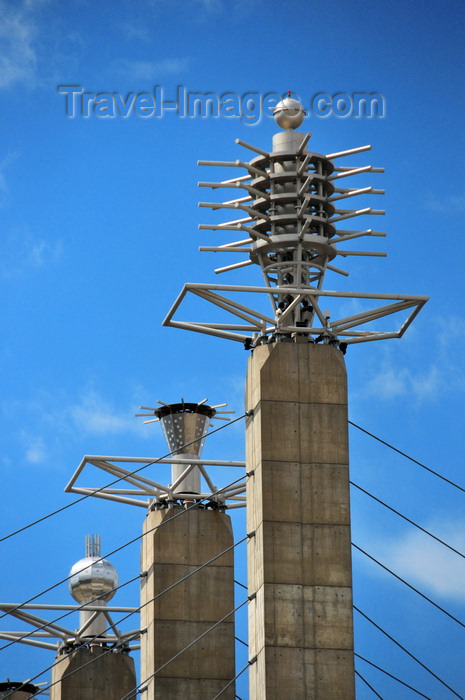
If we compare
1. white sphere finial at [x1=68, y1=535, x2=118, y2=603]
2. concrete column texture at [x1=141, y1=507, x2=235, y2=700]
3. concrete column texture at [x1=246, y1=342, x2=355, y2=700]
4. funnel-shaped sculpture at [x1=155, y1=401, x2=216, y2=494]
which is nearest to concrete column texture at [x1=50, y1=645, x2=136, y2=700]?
white sphere finial at [x1=68, y1=535, x2=118, y2=603]

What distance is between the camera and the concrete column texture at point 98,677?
7744cm

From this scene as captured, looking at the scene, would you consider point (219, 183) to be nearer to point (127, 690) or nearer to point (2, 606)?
point (2, 606)

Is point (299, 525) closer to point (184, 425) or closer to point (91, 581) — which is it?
point (184, 425)

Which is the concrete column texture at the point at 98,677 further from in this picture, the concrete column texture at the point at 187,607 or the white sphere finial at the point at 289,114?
the white sphere finial at the point at 289,114

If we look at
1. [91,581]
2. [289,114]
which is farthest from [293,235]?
[91,581]

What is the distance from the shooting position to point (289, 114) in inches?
2343

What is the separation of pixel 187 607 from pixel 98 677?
10.0 metres

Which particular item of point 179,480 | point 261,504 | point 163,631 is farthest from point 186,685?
point 261,504

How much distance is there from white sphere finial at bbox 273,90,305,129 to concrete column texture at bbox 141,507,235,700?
52.0 ft

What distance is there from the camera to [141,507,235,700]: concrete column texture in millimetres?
68062

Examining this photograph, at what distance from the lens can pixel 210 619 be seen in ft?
227

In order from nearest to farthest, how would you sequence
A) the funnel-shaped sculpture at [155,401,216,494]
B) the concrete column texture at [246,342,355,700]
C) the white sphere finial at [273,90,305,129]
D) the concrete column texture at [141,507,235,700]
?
the concrete column texture at [246,342,355,700] → the white sphere finial at [273,90,305,129] → the concrete column texture at [141,507,235,700] → the funnel-shaped sculpture at [155,401,216,494]

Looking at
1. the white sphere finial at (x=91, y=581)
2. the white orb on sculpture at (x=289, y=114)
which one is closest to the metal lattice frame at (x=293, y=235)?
the white orb on sculpture at (x=289, y=114)

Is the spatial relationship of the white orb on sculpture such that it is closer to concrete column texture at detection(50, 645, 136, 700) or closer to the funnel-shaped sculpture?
the funnel-shaped sculpture
